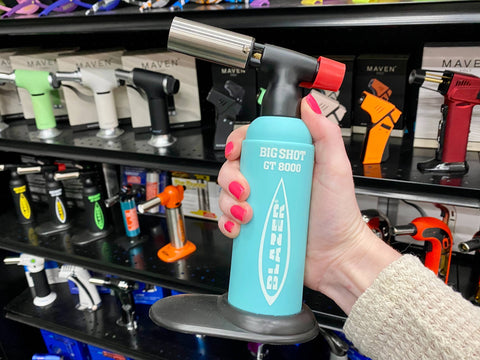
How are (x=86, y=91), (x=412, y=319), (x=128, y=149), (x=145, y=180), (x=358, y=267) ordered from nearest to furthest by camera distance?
1. (x=412, y=319)
2. (x=358, y=267)
3. (x=128, y=149)
4. (x=86, y=91)
5. (x=145, y=180)

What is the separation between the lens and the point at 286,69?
0.70 metres

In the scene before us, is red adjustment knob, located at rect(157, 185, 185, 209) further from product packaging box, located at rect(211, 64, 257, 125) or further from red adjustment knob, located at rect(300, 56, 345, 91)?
red adjustment knob, located at rect(300, 56, 345, 91)

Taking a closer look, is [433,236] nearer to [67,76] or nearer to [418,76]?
[418,76]

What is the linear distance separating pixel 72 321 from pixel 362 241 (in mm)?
1289

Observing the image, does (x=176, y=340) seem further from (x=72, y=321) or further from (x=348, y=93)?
(x=348, y=93)

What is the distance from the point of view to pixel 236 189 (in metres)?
0.70

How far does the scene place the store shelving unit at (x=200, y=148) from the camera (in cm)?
89

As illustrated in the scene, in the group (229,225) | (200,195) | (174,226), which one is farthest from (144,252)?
(229,225)

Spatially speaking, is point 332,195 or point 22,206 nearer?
point 332,195

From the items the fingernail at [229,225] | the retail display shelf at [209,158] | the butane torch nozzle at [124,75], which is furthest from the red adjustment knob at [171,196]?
the fingernail at [229,225]

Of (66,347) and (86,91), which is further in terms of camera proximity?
(66,347)

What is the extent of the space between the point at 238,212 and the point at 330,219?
0.22 m

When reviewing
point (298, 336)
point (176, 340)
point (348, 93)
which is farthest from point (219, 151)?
point (176, 340)

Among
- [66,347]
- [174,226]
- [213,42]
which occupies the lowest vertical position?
[66,347]
